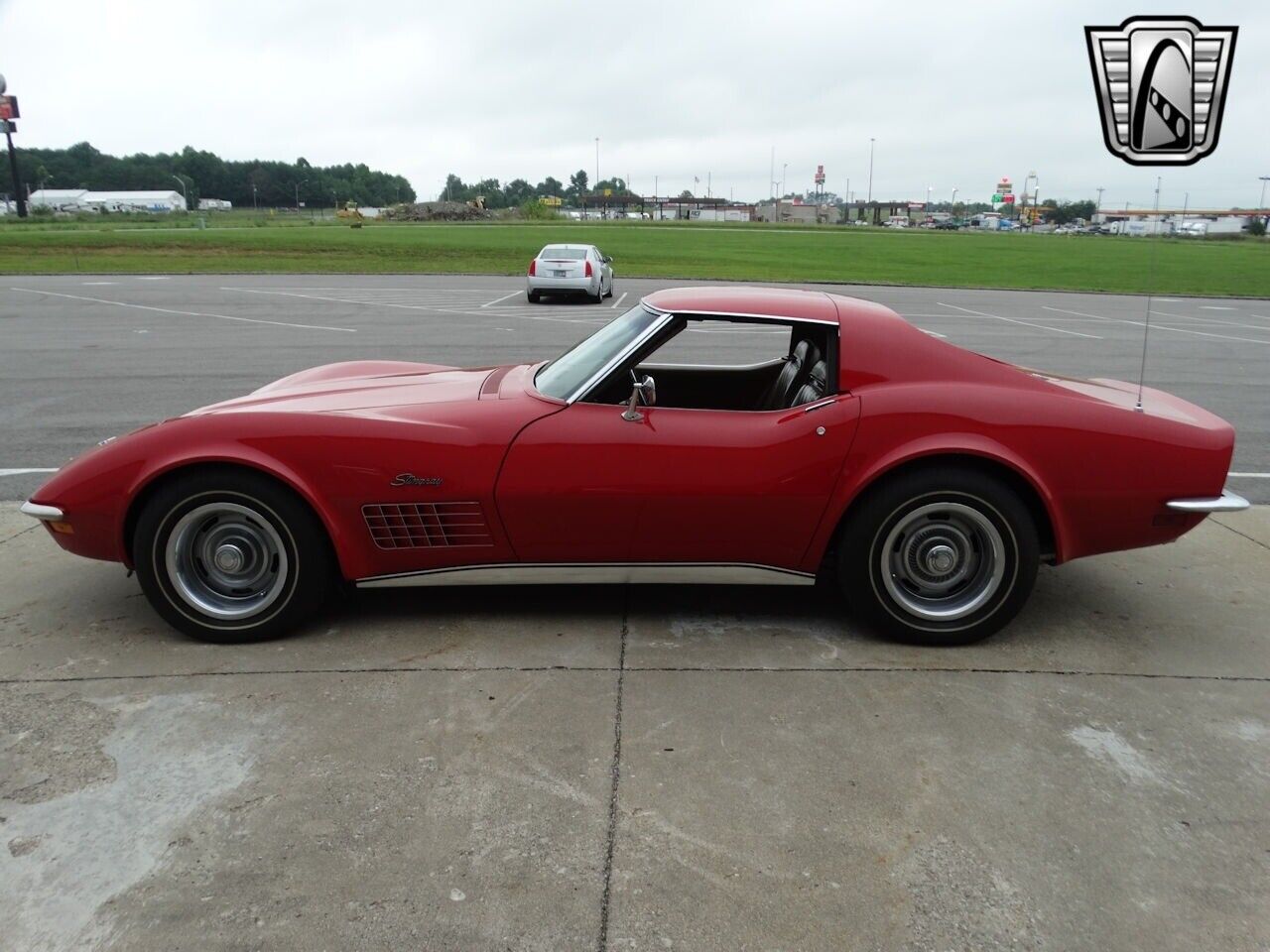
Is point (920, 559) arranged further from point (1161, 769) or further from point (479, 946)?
point (479, 946)

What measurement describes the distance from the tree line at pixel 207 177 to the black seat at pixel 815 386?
143 metres

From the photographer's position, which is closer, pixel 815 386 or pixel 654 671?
pixel 654 671

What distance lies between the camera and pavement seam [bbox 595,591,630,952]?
2205mm

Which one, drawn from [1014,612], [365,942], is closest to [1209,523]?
[1014,612]

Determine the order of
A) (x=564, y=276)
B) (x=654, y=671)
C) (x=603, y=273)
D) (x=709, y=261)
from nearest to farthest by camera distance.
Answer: (x=654, y=671) < (x=564, y=276) < (x=603, y=273) < (x=709, y=261)

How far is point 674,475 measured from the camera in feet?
11.6

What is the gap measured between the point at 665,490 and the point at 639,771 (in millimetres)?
1091

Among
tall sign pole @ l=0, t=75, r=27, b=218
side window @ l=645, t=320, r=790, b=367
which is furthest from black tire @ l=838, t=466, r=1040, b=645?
tall sign pole @ l=0, t=75, r=27, b=218

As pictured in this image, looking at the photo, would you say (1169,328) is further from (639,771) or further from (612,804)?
(612,804)

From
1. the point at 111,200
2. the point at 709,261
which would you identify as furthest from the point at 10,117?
the point at 111,200

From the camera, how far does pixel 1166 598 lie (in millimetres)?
4184

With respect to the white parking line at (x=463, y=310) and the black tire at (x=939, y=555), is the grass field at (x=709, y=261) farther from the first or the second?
the black tire at (x=939, y=555)

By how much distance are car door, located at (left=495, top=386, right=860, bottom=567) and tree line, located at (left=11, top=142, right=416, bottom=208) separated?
14316 centimetres

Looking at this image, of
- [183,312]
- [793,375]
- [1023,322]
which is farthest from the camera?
[1023,322]
